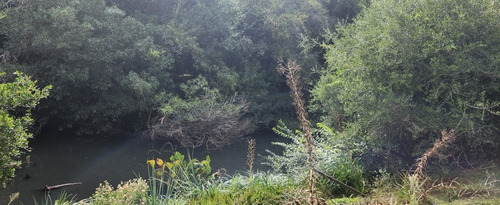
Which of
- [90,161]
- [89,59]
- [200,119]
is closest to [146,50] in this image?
[89,59]

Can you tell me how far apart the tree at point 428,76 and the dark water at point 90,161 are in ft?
11.0

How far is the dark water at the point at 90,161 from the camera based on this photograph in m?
10.1

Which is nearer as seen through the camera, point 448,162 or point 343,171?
point 343,171

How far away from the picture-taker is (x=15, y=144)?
587 cm

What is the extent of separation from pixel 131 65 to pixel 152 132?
236 centimetres

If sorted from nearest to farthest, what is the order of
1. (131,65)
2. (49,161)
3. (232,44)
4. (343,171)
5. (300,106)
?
(300,106) < (343,171) < (49,161) < (131,65) < (232,44)

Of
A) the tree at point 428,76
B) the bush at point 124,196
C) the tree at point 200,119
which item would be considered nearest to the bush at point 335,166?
the tree at point 428,76

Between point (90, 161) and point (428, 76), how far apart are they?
31.2 ft

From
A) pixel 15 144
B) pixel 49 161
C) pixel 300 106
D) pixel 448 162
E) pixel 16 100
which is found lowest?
pixel 49 161

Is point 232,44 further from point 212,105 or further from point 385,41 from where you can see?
point 385,41

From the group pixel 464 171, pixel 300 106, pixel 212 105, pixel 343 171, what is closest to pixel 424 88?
pixel 464 171

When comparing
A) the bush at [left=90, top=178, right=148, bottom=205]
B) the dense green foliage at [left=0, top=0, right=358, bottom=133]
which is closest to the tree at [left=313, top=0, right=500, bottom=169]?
the bush at [left=90, top=178, right=148, bottom=205]

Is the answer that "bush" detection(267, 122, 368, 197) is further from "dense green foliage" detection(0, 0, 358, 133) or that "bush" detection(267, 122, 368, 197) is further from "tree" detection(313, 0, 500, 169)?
"dense green foliage" detection(0, 0, 358, 133)

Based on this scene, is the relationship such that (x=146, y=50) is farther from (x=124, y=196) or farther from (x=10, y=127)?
(x=124, y=196)
